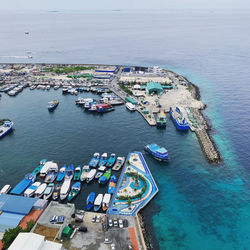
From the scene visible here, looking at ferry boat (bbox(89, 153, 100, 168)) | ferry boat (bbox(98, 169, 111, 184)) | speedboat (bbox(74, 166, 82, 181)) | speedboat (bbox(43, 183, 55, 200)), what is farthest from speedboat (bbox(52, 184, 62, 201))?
ferry boat (bbox(89, 153, 100, 168))

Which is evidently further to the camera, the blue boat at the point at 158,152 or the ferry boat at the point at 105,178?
the blue boat at the point at 158,152

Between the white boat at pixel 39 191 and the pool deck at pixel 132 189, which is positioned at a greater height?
the pool deck at pixel 132 189

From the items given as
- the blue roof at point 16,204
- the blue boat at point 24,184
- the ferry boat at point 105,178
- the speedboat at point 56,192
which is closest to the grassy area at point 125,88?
the ferry boat at point 105,178

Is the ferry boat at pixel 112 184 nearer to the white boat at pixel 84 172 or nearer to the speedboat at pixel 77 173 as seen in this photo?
the white boat at pixel 84 172

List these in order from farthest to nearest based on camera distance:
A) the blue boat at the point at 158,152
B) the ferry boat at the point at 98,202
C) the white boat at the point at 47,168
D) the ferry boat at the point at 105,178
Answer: the blue boat at the point at 158,152 < the white boat at the point at 47,168 < the ferry boat at the point at 105,178 < the ferry boat at the point at 98,202

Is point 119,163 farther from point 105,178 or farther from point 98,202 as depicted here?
point 98,202

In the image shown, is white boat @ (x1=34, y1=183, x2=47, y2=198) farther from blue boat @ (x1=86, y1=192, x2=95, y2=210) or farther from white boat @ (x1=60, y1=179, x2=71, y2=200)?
blue boat @ (x1=86, y1=192, x2=95, y2=210)
